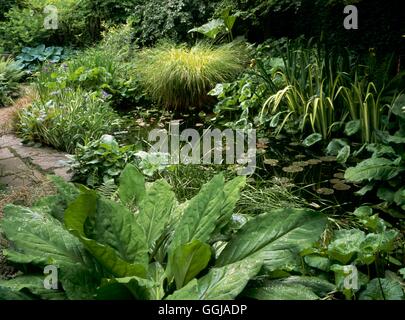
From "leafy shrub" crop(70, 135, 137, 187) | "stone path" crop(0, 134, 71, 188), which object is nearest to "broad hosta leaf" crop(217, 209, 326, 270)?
"leafy shrub" crop(70, 135, 137, 187)

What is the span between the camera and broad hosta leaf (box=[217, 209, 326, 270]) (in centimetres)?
171

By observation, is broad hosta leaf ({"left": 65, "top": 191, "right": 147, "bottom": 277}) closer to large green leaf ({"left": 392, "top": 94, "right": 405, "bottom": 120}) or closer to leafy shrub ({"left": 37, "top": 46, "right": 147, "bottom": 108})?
large green leaf ({"left": 392, "top": 94, "right": 405, "bottom": 120})

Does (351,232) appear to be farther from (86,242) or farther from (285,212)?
(86,242)

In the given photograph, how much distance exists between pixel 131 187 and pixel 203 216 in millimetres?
416

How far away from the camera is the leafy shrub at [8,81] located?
6.15 metres

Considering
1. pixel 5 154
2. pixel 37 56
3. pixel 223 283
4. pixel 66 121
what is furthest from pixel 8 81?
pixel 223 283

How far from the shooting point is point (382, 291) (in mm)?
1885

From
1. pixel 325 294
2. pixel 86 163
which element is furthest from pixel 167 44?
pixel 325 294

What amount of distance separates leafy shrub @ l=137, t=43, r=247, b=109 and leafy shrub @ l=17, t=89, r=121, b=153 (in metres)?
0.96

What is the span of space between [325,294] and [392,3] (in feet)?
11.4

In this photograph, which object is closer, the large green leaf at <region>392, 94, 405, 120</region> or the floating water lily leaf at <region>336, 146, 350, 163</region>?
the large green leaf at <region>392, 94, 405, 120</region>

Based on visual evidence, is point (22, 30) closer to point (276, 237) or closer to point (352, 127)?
point (352, 127)
